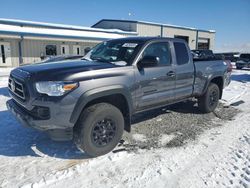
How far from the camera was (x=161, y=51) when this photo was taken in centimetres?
489

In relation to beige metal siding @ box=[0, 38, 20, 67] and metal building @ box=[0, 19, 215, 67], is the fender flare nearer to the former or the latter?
metal building @ box=[0, 19, 215, 67]

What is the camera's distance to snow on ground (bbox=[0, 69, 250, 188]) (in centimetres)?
320

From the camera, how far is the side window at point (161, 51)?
15.2 feet

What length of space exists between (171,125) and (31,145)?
10.1 ft

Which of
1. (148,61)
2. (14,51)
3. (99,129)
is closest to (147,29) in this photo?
(14,51)

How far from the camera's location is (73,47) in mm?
28078

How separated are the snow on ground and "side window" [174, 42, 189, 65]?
1677 mm

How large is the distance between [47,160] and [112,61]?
204cm

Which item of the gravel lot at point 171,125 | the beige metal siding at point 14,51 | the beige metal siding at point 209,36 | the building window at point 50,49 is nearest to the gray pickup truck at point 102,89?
the gravel lot at point 171,125

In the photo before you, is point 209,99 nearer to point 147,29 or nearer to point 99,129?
point 99,129

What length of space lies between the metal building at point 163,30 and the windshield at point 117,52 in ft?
109

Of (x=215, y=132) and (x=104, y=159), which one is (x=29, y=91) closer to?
(x=104, y=159)

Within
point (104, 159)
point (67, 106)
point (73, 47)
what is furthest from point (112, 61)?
point (73, 47)

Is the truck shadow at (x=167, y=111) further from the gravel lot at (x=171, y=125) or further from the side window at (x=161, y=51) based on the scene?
the side window at (x=161, y=51)
